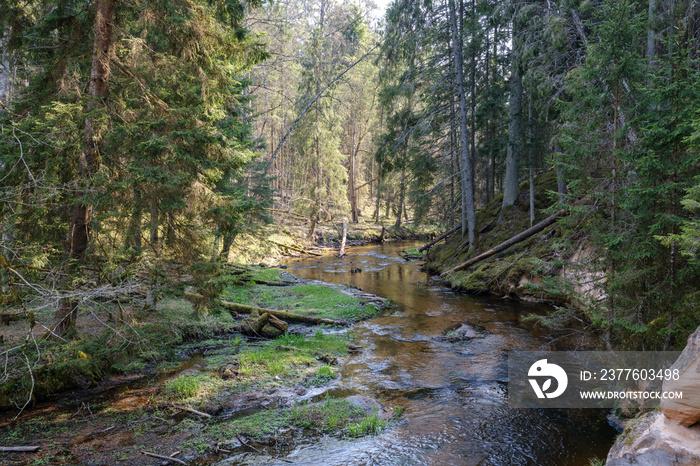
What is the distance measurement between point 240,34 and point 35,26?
3635 mm

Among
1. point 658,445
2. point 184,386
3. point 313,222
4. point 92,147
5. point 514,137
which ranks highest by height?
point 514,137

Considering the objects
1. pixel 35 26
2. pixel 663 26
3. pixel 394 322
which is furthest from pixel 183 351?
pixel 663 26

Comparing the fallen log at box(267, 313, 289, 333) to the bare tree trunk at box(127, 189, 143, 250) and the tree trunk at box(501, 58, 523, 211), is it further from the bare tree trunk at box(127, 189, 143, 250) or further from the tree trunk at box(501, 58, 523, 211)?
the tree trunk at box(501, 58, 523, 211)

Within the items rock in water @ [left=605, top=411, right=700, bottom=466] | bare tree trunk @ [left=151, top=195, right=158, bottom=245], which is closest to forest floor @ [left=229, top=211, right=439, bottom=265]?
bare tree trunk @ [left=151, top=195, right=158, bottom=245]

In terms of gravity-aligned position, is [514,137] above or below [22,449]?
above

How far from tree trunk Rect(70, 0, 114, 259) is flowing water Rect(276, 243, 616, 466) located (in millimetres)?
4955

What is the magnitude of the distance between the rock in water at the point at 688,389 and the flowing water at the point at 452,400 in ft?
5.36

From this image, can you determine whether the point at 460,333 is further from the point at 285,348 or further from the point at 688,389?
the point at 688,389

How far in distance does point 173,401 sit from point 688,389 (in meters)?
6.54

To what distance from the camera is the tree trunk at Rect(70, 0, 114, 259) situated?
20.5 ft

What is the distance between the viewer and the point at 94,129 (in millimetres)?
6266

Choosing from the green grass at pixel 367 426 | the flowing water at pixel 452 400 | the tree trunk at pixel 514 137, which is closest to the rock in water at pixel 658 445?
the flowing water at pixel 452 400

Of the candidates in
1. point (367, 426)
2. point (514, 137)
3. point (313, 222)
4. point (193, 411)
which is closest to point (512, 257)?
point (514, 137)

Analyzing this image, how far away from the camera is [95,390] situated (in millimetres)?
6547
